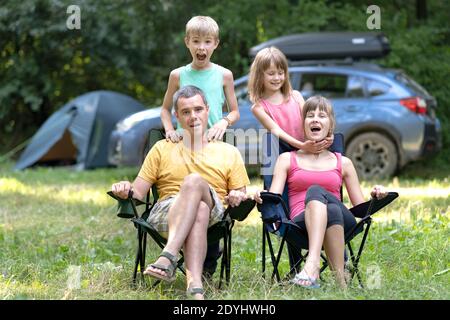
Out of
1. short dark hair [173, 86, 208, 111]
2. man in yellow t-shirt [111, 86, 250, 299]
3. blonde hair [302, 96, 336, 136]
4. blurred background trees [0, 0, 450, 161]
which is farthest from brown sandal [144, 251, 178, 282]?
blurred background trees [0, 0, 450, 161]

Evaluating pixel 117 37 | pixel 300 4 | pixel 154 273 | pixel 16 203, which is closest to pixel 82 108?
pixel 117 37

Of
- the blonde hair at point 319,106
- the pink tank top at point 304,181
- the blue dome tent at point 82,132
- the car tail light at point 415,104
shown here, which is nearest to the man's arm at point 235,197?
the pink tank top at point 304,181

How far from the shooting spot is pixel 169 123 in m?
4.60

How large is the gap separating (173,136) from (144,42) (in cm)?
963

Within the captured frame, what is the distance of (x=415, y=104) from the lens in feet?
31.2

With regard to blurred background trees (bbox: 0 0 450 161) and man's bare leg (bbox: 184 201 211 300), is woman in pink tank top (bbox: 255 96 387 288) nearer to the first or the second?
man's bare leg (bbox: 184 201 211 300)

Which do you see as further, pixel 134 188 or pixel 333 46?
pixel 333 46

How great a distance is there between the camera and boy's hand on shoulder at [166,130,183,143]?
443 cm

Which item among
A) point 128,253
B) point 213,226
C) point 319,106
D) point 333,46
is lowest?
point 128,253

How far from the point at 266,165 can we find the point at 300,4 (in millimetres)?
8012

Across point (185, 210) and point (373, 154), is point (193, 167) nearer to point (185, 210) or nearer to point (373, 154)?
point (185, 210)

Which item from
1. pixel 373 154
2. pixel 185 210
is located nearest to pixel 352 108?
pixel 373 154

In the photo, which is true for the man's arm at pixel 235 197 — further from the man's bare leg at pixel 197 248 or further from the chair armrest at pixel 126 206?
the chair armrest at pixel 126 206

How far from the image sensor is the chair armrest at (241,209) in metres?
4.12
